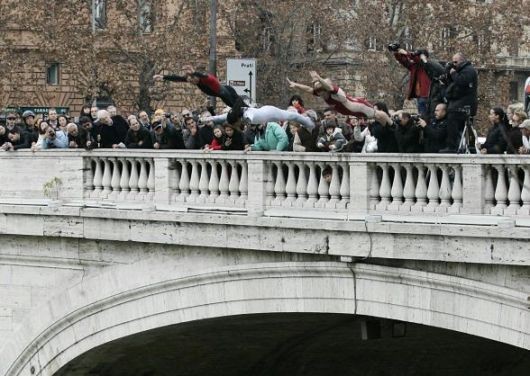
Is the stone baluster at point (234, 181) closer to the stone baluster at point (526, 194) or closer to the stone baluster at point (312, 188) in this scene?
the stone baluster at point (312, 188)

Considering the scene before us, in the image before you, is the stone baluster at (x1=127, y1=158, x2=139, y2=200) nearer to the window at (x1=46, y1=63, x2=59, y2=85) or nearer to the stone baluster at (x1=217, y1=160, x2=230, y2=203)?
the stone baluster at (x1=217, y1=160, x2=230, y2=203)

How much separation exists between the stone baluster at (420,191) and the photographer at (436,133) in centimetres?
82

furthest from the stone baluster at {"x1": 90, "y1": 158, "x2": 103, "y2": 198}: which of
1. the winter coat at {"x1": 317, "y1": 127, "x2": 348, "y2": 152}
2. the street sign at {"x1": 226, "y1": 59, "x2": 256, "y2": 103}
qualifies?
the street sign at {"x1": 226, "y1": 59, "x2": 256, "y2": 103}

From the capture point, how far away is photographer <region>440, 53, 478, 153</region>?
66.6 ft

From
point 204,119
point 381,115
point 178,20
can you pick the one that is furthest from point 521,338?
point 178,20

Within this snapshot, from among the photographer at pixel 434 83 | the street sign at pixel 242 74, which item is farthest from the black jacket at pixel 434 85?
the street sign at pixel 242 74

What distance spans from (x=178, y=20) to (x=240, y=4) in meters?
Result: 2.24

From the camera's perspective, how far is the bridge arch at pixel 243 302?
1908 cm

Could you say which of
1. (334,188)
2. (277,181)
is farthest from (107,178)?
(334,188)

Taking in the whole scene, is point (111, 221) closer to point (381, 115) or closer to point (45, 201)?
point (45, 201)

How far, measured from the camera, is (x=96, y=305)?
23.6 metres

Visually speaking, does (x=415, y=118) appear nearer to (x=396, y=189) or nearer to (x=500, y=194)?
(x=396, y=189)

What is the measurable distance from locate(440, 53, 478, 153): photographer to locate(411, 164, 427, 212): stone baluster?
0.78 metres

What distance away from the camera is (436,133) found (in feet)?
66.9
